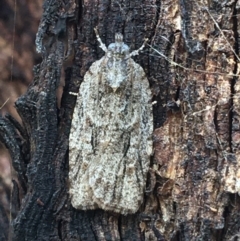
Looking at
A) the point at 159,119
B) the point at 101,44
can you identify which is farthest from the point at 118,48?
the point at 159,119

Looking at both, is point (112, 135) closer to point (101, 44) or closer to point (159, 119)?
point (159, 119)

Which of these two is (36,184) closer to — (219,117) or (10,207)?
(10,207)

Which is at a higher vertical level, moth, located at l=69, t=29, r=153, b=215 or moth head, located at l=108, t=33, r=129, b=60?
moth head, located at l=108, t=33, r=129, b=60

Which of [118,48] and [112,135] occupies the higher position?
[118,48]

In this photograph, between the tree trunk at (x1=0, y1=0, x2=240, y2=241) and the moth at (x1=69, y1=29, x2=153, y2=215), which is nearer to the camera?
the tree trunk at (x1=0, y1=0, x2=240, y2=241)

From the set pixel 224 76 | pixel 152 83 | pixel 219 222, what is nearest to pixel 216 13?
pixel 224 76
